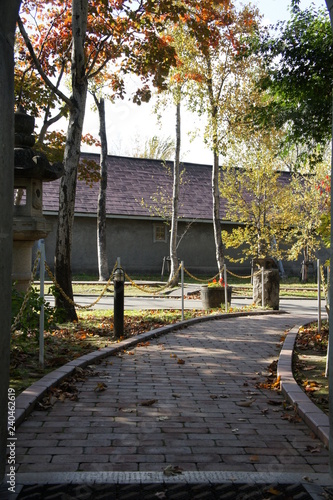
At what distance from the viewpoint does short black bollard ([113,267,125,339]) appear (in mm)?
9383

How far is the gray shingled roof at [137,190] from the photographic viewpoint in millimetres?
30219

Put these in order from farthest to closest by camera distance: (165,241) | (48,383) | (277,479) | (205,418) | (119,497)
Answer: (165,241) → (48,383) → (205,418) → (277,479) → (119,497)

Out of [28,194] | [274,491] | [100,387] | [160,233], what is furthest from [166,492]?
[160,233]

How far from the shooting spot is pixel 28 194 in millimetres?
10242

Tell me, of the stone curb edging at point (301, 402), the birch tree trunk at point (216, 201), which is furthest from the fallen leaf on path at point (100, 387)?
the birch tree trunk at point (216, 201)

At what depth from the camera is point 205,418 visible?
5.04 meters

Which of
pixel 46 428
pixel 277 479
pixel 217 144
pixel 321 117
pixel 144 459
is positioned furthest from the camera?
pixel 217 144

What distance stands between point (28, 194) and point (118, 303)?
280 centimetres

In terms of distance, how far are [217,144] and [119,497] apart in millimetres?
20411

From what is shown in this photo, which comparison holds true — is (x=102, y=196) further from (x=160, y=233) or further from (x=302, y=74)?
(x=302, y=74)

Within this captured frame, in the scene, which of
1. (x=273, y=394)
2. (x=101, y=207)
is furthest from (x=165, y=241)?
(x=273, y=394)

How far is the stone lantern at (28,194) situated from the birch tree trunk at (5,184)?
6161 millimetres

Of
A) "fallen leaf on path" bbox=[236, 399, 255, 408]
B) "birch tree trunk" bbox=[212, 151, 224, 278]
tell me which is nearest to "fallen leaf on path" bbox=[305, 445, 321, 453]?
"fallen leaf on path" bbox=[236, 399, 255, 408]

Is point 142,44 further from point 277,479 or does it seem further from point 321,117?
point 277,479
